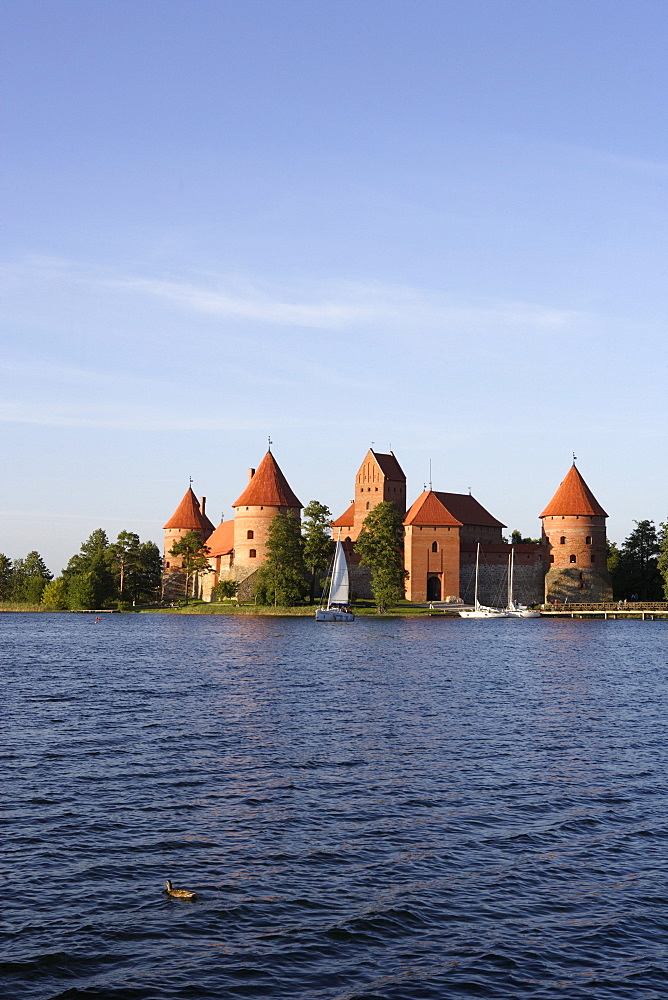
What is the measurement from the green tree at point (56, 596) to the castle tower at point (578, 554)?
173ft

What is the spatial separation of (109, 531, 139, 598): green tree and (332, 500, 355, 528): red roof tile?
2243cm

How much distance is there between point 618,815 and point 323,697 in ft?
52.7

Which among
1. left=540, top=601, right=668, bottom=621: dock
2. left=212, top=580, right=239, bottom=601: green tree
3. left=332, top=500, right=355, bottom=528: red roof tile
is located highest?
left=332, top=500, right=355, bottom=528: red roof tile

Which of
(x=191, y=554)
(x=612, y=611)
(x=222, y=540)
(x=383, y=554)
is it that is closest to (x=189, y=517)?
(x=222, y=540)

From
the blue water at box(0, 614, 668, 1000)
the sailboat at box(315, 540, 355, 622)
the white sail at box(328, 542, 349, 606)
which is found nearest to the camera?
the blue water at box(0, 614, 668, 1000)

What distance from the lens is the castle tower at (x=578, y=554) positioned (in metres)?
101

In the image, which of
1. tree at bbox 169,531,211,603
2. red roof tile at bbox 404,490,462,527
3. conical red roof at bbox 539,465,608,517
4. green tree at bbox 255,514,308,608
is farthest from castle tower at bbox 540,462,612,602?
tree at bbox 169,531,211,603

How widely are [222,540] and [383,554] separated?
111 feet

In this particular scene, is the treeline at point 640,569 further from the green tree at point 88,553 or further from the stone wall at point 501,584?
the green tree at point 88,553

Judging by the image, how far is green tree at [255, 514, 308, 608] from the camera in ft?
277

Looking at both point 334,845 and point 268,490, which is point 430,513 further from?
point 334,845

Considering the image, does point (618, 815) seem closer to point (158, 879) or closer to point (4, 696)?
point (158, 879)

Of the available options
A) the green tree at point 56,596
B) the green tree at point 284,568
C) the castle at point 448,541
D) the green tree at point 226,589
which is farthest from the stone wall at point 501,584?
the green tree at point 56,596

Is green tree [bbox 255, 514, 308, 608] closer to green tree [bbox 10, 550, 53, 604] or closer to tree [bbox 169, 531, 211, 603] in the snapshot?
tree [bbox 169, 531, 211, 603]
